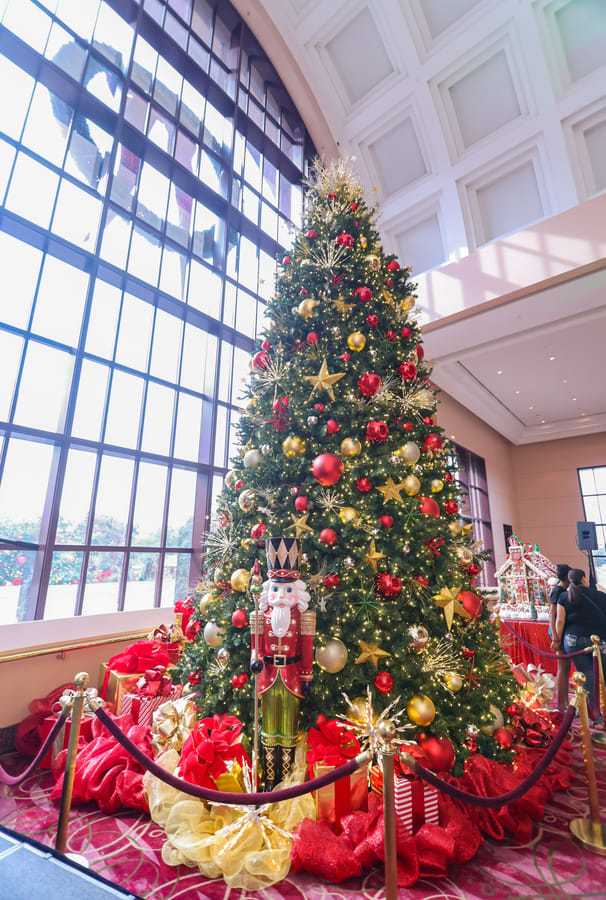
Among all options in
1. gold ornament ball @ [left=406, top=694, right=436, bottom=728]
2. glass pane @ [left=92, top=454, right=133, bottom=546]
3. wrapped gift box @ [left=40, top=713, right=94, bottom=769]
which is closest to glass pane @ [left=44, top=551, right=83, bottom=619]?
glass pane @ [left=92, top=454, right=133, bottom=546]

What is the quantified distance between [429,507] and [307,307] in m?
1.79

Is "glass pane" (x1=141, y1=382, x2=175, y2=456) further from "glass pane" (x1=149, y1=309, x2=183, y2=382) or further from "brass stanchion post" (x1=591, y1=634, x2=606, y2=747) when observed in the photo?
"brass stanchion post" (x1=591, y1=634, x2=606, y2=747)

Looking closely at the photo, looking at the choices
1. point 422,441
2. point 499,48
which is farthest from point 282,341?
point 499,48

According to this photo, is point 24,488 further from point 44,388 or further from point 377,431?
point 377,431

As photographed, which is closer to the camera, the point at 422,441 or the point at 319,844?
the point at 319,844

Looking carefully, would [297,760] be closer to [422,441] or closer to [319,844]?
[319,844]

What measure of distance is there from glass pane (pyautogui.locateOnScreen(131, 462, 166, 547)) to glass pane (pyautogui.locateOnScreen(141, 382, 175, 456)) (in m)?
0.24

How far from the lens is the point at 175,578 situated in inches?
209

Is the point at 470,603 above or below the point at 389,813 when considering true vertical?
above

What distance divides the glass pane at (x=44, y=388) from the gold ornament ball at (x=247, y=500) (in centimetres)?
235

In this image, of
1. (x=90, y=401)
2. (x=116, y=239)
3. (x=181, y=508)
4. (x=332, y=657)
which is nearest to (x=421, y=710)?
(x=332, y=657)

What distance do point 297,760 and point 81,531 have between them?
3124mm

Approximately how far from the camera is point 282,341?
11.5 ft

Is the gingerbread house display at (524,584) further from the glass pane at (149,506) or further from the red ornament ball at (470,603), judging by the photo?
the glass pane at (149,506)
